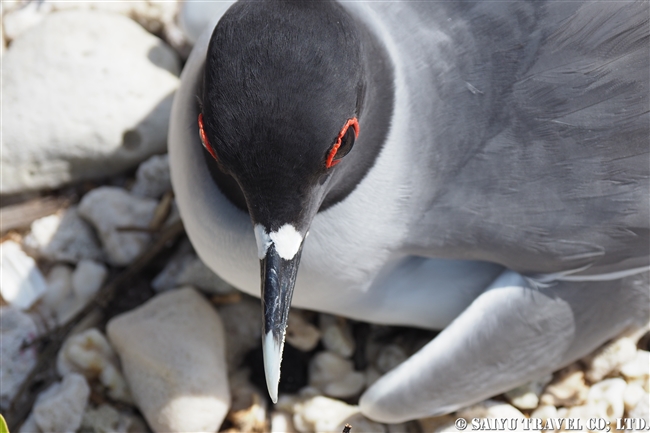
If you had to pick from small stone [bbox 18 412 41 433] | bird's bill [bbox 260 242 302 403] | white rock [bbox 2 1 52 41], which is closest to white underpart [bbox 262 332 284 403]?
bird's bill [bbox 260 242 302 403]

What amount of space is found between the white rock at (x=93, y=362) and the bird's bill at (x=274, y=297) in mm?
667

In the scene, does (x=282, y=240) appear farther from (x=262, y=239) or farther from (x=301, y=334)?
(x=301, y=334)

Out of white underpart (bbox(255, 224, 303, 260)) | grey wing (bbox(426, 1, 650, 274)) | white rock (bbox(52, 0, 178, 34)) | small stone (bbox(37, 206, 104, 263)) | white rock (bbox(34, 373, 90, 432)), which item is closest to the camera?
white underpart (bbox(255, 224, 303, 260))

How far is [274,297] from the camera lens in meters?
1.33

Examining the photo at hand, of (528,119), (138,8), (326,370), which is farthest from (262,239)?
(138,8)

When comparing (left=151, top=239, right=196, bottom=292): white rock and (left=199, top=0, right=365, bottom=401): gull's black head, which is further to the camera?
(left=151, top=239, right=196, bottom=292): white rock

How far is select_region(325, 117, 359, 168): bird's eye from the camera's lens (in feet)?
4.02

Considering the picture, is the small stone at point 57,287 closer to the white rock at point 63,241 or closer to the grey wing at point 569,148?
the white rock at point 63,241

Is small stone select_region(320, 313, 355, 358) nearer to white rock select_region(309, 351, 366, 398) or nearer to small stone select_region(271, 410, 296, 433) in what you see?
white rock select_region(309, 351, 366, 398)

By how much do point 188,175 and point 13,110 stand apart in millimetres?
793

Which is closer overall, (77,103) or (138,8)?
(77,103)

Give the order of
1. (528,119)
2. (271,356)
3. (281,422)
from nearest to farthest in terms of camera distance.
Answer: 1. (271,356)
2. (528,119)
3. (281,422)

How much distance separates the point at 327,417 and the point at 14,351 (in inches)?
32.5

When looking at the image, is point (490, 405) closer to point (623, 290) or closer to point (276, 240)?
point (623, 290)
